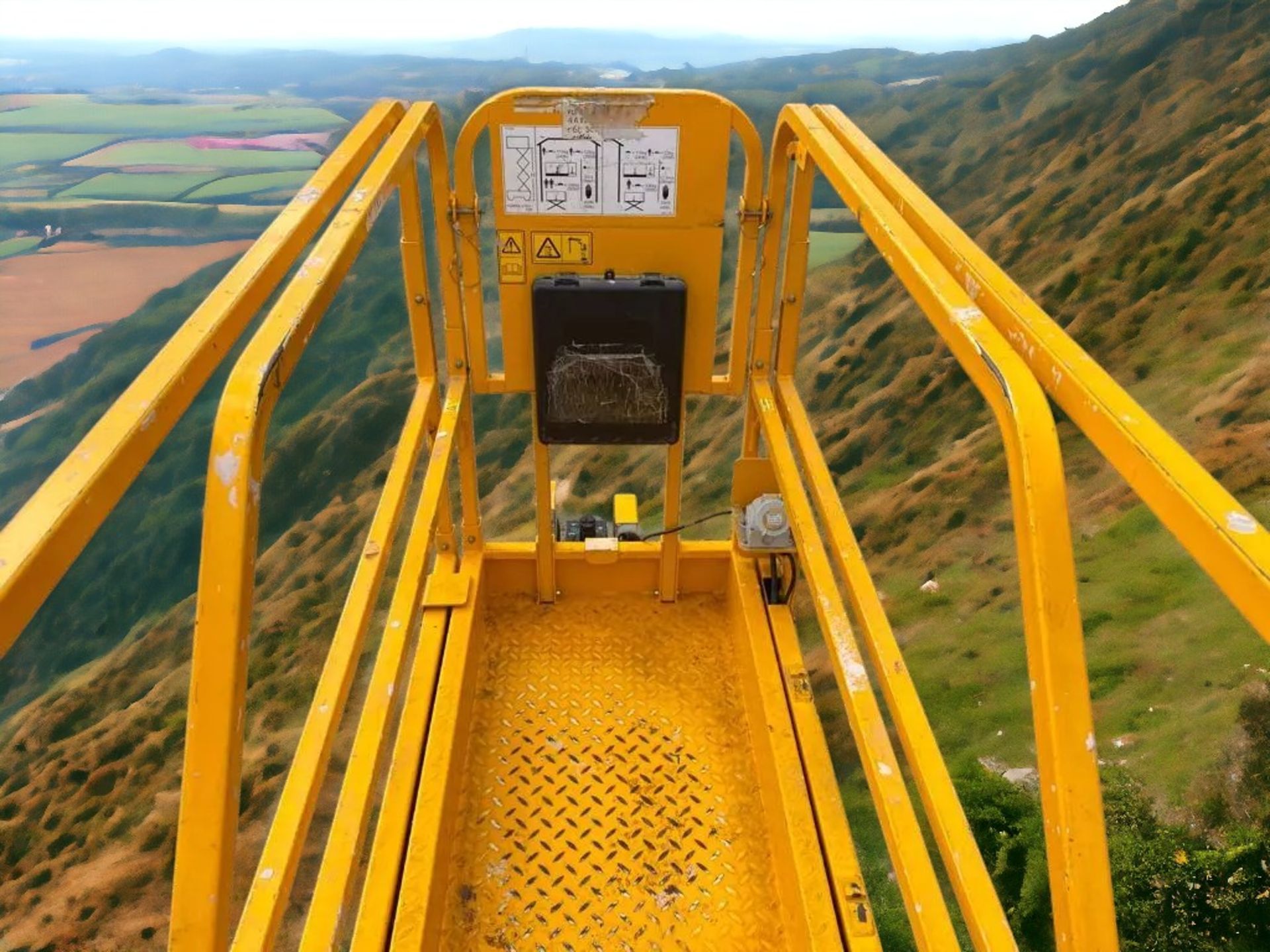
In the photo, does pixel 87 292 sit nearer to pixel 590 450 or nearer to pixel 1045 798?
pixel 590 450

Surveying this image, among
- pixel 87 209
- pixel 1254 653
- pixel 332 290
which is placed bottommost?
pixel 87 209

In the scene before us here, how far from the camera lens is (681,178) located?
2.51 m

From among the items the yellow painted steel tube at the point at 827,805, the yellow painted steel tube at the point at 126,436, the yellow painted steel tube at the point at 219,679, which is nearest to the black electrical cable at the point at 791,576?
the yellow painted steel tube at the point at 827,805

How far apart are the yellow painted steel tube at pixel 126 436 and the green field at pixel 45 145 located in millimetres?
120078

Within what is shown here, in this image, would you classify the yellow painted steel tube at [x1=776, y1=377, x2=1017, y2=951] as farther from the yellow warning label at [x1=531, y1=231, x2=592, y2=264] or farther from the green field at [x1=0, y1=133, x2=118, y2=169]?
the green field at [x1=0, y1=133, x2=118, y2=169]

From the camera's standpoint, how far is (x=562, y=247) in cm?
259

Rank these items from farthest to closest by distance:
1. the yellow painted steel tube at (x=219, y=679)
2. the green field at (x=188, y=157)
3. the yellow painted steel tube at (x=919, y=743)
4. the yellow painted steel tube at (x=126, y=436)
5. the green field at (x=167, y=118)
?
the green field at (x=167, y=118)
the green field at (x=188, y=157)
the yellow painted steel tube at (x=919, y=743)
the yellow painted steel tube at (x=219, y=679)
the yellow painted steel tube at (x=126, y=436)

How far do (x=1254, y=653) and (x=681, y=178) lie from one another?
18.1ft

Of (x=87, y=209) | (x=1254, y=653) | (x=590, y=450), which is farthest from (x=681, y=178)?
(x=87, y=209)

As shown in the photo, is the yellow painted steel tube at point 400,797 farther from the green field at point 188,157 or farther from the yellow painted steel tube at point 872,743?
the green field at point 188,157

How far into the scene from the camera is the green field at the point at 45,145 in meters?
95.3

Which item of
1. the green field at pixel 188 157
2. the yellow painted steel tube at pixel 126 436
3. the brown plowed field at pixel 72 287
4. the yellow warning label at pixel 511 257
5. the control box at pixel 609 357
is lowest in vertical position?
the brown plowed field at pixel 72 287

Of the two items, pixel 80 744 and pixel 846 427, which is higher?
pixel 846 427

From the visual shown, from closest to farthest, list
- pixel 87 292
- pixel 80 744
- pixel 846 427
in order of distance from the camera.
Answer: pixel 846 427, pixel 80 744, pixel 87 292
